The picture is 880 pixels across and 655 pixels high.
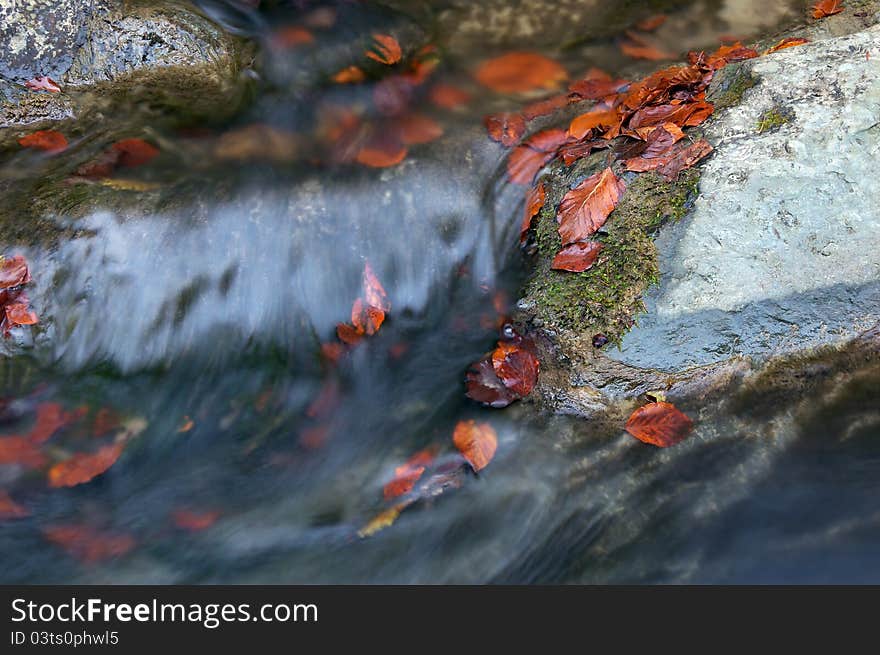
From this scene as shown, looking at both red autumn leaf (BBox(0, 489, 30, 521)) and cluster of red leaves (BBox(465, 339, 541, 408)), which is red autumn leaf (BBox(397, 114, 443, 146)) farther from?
red autumn leaf (BBox(0, 489, 30, 521))

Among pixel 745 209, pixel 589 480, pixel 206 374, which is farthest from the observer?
pixel 206 374

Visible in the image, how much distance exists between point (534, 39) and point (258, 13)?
159 centimetres

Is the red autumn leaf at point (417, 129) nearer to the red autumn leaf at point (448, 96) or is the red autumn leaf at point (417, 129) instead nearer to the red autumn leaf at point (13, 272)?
the red autumn leaf at point (448, 96)

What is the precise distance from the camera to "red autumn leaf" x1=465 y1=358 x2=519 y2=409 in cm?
301

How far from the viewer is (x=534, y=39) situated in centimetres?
359

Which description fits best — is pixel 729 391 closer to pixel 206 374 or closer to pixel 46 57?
pixel 206 374

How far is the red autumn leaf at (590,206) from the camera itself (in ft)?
9.46

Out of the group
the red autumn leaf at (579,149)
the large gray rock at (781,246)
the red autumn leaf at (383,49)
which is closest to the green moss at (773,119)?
the large gray rock at (781,246)

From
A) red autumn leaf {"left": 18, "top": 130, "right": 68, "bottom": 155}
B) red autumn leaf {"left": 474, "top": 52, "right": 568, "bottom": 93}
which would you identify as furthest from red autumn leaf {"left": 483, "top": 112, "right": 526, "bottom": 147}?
red autumn leaf {"left": 18, "top": 130, "right": 68, "bottom": 155}

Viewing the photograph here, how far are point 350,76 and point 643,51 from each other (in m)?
1.70

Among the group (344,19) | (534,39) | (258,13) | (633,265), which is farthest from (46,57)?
(633,265)

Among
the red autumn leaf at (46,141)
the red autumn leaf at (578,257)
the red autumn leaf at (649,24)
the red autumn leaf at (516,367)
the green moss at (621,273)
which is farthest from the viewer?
the red autumn leaf at (649,24)

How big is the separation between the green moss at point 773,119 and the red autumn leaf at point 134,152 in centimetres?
306

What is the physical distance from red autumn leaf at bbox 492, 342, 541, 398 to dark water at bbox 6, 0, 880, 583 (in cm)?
12
